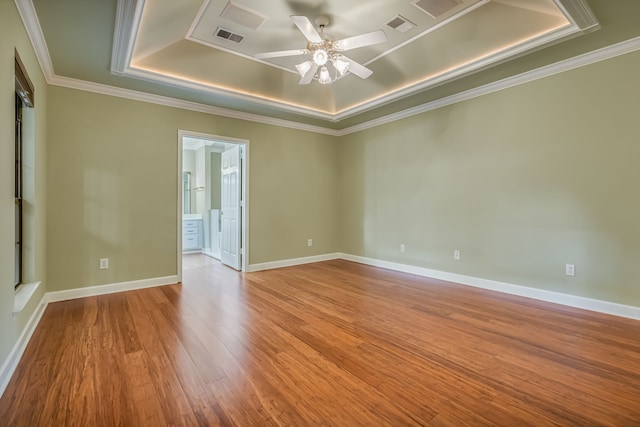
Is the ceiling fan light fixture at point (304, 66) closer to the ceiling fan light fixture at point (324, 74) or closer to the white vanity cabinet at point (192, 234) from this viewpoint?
the ceiling fan light fixture at point (324, 74)

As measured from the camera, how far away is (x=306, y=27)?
2.48 m

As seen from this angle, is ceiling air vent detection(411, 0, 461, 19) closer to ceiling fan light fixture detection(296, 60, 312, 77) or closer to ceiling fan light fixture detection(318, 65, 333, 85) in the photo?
ceiling fan light fixture detection(318, 65, 333, 85)

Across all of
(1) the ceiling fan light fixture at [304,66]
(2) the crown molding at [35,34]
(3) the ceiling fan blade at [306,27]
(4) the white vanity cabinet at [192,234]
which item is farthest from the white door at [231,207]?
(3) the ceiling fan blade at [306,27]

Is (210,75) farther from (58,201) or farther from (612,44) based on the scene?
(612,44)

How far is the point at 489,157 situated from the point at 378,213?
2.04m

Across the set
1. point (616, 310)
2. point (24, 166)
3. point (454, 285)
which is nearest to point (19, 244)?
point (24, 166)

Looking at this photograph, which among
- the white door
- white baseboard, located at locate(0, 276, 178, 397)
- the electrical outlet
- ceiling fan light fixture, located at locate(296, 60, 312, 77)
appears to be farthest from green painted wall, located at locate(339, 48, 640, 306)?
white baseboard, located at locate(0, 276, 178, 397)

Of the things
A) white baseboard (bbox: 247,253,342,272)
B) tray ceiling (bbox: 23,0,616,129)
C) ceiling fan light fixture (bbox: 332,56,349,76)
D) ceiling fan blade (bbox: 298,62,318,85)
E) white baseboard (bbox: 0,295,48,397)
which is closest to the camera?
white baseboard (bbox: 0,295,48,397)

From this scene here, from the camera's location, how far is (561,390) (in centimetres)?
181

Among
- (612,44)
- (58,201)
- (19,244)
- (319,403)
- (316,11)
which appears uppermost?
(316,11)

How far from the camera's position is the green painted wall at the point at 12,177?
1886 mm

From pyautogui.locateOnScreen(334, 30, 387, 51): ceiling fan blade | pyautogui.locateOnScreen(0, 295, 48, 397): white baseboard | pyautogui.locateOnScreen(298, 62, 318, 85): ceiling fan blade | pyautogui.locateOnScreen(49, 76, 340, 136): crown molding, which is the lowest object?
pyautogui.locateOnScreen(0, 295, 48, 397): white baseboard

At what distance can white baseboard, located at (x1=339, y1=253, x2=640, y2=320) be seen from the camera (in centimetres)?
300

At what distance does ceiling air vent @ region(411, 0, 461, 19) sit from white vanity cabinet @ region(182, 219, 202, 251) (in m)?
6.48
